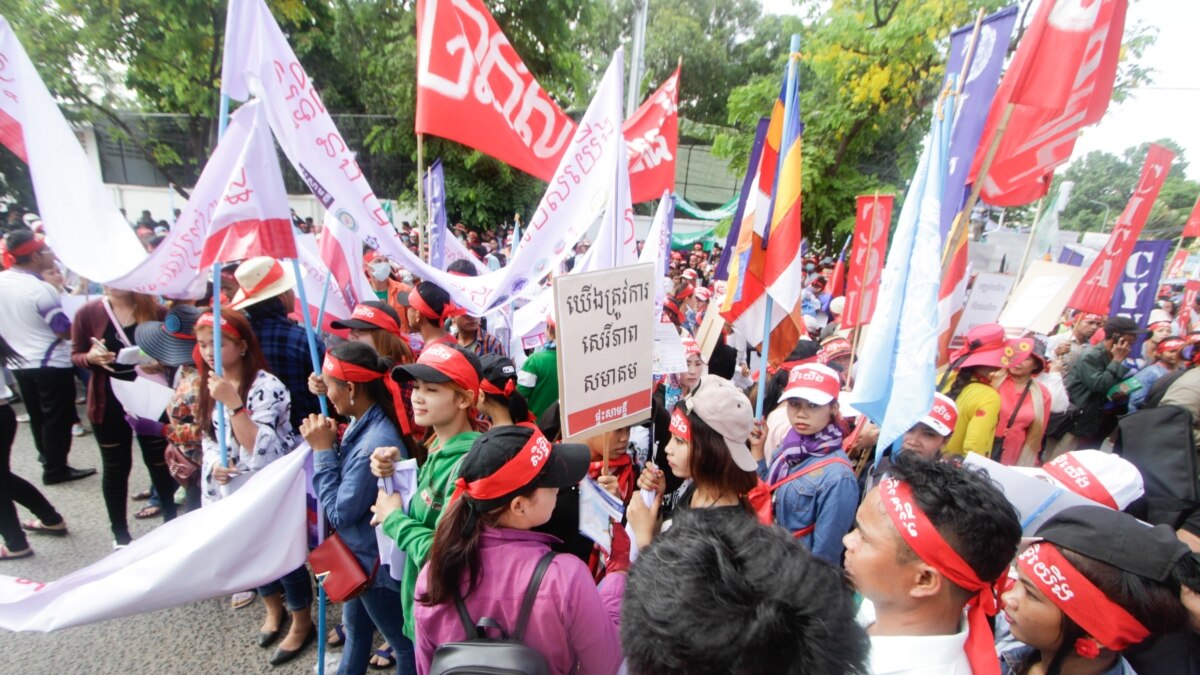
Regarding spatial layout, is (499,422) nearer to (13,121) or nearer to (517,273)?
(517,273)

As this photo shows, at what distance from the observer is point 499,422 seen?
10.1 feet

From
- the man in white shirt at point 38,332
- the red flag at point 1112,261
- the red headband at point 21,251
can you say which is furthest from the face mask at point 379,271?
the red flag at point 1112,261

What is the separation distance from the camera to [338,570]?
101 inches

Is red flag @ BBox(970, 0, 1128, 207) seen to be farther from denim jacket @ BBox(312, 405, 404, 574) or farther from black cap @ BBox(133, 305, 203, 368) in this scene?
black cap @ BBox(133, 305, 203, 368)

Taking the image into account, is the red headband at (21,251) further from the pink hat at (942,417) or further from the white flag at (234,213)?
the pink hat at (942,417)

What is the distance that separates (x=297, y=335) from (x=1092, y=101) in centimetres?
506

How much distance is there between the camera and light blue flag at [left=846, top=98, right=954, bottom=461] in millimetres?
2572

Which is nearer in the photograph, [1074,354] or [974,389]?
[974,389]

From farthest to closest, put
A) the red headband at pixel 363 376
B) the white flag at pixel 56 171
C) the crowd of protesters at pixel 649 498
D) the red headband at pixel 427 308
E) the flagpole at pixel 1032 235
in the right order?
the flagpole at pixel 1032 235 < the red headband at pixel 427 308 < the white flag at pixel 56 171 < the red headband at pixel 363 376 < the crowd of protesters at pixel 649 498

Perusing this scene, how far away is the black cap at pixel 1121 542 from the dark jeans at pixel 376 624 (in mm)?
2615

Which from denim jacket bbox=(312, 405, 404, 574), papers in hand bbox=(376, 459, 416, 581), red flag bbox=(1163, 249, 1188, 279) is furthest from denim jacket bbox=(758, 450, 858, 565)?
red flag bbox=(1163, 249, 1188, 279)

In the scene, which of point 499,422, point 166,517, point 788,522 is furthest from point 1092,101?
point 166,517

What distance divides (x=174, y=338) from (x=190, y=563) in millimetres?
1572

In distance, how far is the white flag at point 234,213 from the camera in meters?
2.61
